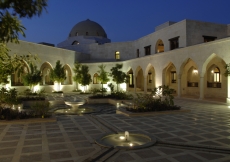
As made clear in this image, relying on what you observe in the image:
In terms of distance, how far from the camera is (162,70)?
67.1 ft

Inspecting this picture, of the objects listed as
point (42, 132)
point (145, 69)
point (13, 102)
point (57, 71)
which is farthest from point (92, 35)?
point (42, 132)

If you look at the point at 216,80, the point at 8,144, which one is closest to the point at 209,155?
the point at 8,144

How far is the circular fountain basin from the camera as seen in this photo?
18.4ft

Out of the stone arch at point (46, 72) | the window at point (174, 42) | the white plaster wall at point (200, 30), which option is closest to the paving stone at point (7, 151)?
the white plaster wall at point (200, 30)

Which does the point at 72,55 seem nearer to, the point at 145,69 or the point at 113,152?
the point at 145,69

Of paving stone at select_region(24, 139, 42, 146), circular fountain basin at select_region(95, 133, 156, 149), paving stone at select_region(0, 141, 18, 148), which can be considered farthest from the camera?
paving stone at select_region(24, 139, 42, 146)

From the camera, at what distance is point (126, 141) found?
6.15m

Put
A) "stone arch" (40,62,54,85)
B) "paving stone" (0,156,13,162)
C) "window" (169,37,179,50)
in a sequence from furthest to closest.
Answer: "stone arch" (40,62,54,85) → "window" (169,37,179,50) → "paving stone" (0,156,13,162)

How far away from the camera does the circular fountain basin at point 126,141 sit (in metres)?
5.60

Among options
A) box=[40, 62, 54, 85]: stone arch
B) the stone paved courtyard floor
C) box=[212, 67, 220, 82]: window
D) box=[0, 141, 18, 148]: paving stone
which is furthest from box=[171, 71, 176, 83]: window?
box=[0, 141, 18, 148]: paving stone

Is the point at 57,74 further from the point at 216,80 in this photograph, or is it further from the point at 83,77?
the point at 216,80

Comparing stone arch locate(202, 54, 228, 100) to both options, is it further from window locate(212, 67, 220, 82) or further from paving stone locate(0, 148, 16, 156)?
paving stone locate(0, 148, 16, 156)

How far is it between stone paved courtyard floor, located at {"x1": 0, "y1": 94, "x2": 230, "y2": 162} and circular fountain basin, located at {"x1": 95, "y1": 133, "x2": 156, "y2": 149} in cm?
16

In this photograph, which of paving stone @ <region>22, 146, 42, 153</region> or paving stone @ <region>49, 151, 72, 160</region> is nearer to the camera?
paving stone @ <region>49, 151, 72, 160</region>
